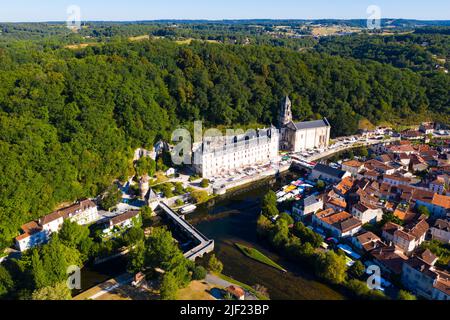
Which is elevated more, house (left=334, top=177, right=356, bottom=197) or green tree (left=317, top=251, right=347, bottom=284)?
house (left=334, top=177, right=356, bottom=197)

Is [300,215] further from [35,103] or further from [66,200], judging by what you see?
[35,103]

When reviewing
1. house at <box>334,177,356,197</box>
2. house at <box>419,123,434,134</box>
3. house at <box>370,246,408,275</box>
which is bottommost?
house at <box>370,246,408,275</box>

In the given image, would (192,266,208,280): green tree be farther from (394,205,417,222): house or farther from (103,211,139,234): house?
(394,205,417,222): house

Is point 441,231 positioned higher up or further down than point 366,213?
further down

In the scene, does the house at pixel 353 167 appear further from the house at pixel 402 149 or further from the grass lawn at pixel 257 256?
the grass lawn at pixel 257 256

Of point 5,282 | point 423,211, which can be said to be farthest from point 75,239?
point 423,211

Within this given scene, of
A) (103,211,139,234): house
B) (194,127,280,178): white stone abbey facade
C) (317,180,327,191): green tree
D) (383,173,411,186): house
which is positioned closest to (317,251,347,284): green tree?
(317,180,327,191): green tree

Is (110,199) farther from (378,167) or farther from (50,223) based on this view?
(378,167)
